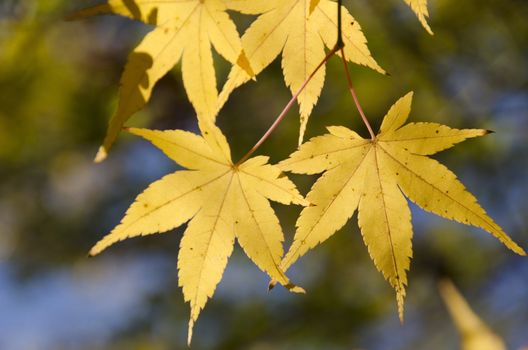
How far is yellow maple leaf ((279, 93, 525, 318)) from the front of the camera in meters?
0.73

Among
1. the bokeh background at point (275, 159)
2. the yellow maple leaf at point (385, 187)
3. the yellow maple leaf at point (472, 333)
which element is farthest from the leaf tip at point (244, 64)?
the bokeh background at point (275, 159)

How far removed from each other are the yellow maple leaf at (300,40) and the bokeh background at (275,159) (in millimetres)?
1581

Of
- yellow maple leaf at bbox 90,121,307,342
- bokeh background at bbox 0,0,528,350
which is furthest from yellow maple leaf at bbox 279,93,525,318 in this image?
bokeh background at bbox 0,0,528,350

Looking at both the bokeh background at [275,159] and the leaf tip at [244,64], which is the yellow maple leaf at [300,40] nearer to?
the leaf tip at [244,64]

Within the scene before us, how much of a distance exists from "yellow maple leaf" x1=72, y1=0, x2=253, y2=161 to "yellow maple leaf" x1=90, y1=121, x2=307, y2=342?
0.05 m

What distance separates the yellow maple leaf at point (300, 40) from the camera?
2.52 feet

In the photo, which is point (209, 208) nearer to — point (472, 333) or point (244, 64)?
point (244, 64)

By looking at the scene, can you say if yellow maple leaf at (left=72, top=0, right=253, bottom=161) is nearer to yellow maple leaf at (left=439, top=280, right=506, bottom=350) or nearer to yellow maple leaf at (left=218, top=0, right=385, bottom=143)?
yellow maple leaf at (left=218, top=0, right=385, bottom=143)

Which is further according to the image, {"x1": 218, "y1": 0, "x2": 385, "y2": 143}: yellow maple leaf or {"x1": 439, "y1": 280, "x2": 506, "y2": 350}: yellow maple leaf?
{"x1": 439, "y1": 280, "x2": 506, "y2": 350}: yellow maple leaf

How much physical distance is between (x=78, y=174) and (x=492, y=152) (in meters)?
2.25

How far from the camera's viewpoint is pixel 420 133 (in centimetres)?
77

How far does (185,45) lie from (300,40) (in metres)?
0.16

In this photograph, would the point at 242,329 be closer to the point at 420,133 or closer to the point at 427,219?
the point at 427,219

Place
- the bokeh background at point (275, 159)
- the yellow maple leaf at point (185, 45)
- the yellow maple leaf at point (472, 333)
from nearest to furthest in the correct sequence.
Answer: the yellow maple leaf at point (185, 45), the yellow maple leaf at point (472, 333), the bokeh background at point (275, 159)
